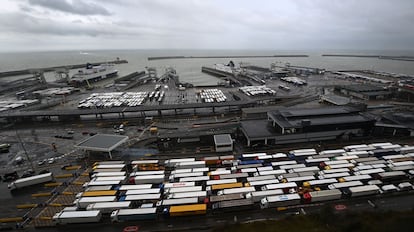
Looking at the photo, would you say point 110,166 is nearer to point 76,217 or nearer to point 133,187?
point 133,187

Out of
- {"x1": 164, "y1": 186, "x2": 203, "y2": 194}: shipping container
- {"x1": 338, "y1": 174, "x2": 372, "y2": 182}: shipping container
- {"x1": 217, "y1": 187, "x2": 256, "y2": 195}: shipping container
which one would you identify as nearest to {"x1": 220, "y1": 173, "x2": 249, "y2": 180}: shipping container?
{"x1": 217, "y1": 187, "x2": 256, "y2": 195}: shipping container

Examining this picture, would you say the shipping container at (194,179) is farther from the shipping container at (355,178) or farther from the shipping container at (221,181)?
the shipping container at (355,178)

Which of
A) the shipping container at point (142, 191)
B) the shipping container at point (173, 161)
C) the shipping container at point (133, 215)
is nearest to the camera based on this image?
the shipping container at point (133, 215)

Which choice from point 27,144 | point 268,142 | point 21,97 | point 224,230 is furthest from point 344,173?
point 21,97

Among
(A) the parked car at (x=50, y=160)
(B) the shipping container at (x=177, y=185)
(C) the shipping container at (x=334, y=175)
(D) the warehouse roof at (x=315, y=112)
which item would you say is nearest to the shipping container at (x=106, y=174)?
(B) the shipping container at (x=177, y=185)

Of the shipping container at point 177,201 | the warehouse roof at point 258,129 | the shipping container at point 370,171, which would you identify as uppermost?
the warehouse roof at point 258,129

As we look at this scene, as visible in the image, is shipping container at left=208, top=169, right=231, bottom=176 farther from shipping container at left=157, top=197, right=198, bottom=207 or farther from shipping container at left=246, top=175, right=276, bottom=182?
shipping container at left=157, top=197, right=198, bottom=207

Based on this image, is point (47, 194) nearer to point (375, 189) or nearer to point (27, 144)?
point (27, 144)
